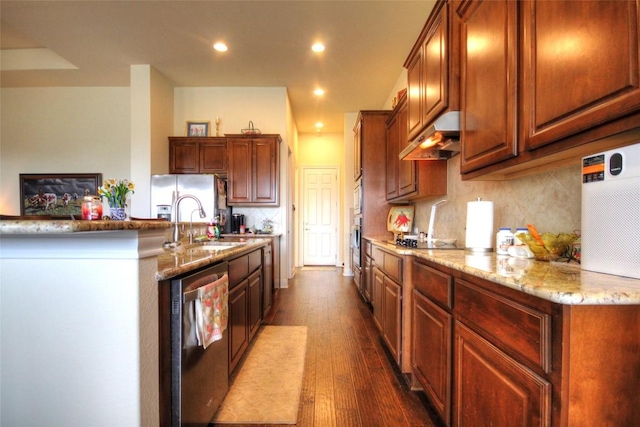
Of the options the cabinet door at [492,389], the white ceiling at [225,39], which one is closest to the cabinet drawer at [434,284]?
the cabinet door at [492,389]

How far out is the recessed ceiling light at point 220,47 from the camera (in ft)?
11.6

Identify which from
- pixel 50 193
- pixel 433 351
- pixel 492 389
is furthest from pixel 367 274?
pixel 50 193

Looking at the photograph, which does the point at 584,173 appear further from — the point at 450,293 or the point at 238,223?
the point at 238,223

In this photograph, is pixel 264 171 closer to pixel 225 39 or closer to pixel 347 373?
pixel 225 39

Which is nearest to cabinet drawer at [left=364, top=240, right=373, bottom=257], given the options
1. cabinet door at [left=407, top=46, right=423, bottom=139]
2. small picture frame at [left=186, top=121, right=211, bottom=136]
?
cabinet door at [left=407, top=46, right=423, bottom=139]

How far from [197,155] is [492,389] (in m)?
4.58

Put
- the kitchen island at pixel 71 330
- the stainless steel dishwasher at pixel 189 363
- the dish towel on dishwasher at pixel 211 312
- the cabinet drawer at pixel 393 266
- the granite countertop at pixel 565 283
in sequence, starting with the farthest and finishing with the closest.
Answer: the cabinet drawer at pixel 393 266 → the dish towel on dishwasher at pixel 211 312 → the stainless steel dishwasher at pixel 189 363 → the kitchen island at pixel 71 330 → the granite countertop at pixel 565 283

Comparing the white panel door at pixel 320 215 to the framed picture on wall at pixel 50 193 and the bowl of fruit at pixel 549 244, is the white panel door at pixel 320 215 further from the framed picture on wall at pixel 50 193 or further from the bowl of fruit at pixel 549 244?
the bowl of fruit at pixel 549 244

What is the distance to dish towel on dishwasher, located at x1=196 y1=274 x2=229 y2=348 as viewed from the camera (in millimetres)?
1263

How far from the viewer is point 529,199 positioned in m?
1.51

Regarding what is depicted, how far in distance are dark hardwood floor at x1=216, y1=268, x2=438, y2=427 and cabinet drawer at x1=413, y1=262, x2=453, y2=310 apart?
70 cm

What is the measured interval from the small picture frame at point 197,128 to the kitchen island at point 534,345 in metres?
4.39

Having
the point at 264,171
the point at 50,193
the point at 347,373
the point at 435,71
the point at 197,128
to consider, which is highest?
the point at 197,128

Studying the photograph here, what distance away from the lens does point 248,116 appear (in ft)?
15.6
